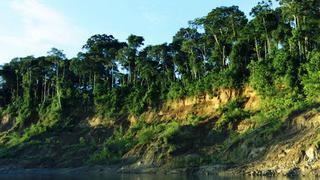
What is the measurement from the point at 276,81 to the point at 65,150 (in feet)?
98.7

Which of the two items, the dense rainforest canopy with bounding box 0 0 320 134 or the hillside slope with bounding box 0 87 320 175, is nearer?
the hillside slope with bounding box 0 87 320 175

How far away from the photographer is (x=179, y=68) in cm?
7681

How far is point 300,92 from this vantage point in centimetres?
5562

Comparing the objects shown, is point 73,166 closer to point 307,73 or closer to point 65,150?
point 65,150

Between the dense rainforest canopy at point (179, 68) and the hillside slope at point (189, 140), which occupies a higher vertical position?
the dense rainforest canopy at point (179, 68)

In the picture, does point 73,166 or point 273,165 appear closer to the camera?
point 273,165

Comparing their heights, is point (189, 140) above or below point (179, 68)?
below

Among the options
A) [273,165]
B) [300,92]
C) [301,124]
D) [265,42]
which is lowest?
[273,165]

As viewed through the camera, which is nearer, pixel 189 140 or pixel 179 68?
pixel 189 140

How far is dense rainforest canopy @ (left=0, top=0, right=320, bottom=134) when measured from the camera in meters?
59.4

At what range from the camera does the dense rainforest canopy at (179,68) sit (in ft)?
195

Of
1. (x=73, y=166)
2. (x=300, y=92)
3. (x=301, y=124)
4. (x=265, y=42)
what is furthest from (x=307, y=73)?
(x=73, y=166)

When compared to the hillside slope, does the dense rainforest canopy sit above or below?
above

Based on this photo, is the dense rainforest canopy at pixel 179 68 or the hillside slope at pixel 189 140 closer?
the hillside slope at pixel 189 140
